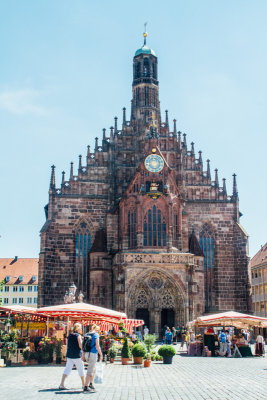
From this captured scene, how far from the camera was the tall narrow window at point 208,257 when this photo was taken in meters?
46.5

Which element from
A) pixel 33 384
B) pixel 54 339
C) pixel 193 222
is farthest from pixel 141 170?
pixel 33 384

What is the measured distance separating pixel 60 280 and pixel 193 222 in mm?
12810

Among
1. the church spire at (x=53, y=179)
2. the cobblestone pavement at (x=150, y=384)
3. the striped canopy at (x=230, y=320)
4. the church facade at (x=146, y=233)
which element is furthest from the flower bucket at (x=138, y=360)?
the church spire at (x=53, y=179)

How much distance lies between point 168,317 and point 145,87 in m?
23.2

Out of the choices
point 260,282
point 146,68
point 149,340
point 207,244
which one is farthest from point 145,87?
point 149,340

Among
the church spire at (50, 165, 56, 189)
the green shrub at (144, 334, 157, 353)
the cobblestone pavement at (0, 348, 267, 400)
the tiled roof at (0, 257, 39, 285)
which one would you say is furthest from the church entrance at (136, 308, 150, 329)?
the tiled roof at (0, 257, 39, 285)

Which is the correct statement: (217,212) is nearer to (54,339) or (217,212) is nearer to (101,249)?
(101,249)

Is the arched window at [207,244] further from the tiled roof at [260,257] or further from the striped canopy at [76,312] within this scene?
the striped canopy at [76,312]

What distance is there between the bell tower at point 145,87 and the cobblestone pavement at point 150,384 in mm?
33943

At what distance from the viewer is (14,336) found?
2375cm

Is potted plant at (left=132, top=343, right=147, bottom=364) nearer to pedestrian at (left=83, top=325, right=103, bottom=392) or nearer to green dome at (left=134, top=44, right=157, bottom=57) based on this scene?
pedestrian at (left=83, top=325, right=103, bottom=392)

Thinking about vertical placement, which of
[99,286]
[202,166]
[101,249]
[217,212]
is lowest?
[99,286]

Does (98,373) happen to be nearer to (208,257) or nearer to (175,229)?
(175,229)

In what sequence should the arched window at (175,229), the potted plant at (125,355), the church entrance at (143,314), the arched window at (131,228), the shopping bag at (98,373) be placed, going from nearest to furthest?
the shopping bag at (98,373)
the potted plant at (125,355)
the church entrance at (143,314)
the arched window at (131,228)
the arched window at (175,229)
